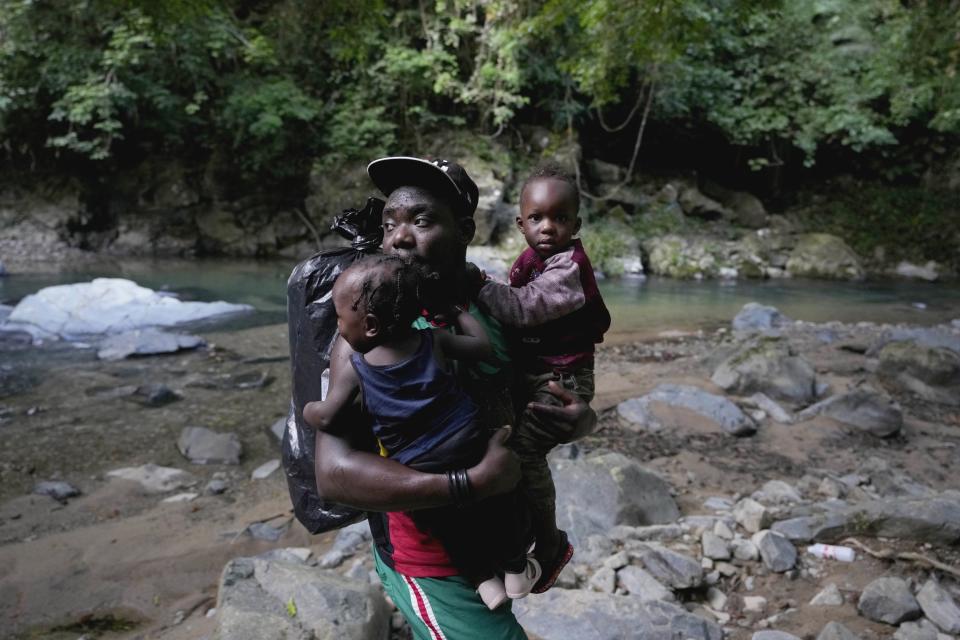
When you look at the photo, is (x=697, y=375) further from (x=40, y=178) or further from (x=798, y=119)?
(x=40, y=178)

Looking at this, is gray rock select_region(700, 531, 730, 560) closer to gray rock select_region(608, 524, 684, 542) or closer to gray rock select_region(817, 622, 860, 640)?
gray rock select_region(608, 524, 684, 542)

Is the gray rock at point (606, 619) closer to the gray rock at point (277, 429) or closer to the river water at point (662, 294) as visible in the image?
the gray rock at point (277, 429)

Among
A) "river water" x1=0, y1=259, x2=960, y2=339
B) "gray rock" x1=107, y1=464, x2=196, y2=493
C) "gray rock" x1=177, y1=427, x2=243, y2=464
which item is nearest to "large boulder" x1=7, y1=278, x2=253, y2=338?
"river water" x1=0, y1=259, x2=960, y2=339

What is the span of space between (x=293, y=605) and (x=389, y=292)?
166 cm

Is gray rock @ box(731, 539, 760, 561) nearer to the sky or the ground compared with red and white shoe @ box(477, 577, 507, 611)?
nearer to the ground

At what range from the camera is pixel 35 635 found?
2863 millimetres

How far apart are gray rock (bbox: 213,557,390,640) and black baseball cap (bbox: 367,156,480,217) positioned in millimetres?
1637

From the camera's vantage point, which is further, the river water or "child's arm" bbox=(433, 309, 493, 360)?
the river water

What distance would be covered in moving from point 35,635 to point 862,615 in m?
3.69

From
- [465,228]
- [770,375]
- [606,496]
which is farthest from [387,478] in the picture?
[770,375]

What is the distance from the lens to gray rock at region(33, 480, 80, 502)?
422cm

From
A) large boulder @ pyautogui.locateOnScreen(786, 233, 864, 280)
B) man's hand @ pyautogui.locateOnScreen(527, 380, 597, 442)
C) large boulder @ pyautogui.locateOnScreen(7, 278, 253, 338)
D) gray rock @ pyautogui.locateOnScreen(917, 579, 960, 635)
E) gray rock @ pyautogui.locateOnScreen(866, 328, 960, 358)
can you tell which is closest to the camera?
man's hand @ pyautogui.locateOnScreen(527, 380, 597, 442)

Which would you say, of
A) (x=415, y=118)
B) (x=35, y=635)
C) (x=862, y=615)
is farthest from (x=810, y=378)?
(x=415, y=118)

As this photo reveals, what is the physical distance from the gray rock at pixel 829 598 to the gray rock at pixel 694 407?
2180 mm
